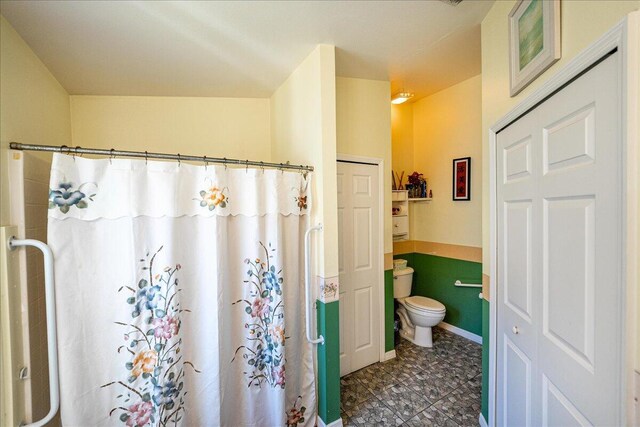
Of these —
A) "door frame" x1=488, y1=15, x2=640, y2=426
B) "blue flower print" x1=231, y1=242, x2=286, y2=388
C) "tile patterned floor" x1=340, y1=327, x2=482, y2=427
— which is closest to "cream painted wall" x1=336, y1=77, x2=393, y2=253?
"tile patterned floor" x1=340, y1=327, x2=482, y2=427

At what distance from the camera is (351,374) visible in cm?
220

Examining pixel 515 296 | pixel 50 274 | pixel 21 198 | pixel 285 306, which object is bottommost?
pixel 285 306

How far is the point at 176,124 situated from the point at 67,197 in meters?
1.35

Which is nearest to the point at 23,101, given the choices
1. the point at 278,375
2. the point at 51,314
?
the point at 51,314

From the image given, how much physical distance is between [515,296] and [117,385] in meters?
1.97

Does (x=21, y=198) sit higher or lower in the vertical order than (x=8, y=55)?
lower

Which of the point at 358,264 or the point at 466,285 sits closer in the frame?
the point at 358,264

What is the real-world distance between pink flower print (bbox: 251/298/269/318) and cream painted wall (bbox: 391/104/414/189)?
234cm

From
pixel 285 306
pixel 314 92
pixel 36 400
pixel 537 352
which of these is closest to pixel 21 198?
pixel 36 400

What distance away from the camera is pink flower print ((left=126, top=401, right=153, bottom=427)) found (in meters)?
1.18

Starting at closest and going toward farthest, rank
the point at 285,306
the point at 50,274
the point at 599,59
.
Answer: the point at 599,59, the point at 50,274, the point at 285,306

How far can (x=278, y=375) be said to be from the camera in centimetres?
152

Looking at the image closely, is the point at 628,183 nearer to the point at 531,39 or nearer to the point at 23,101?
the point at 531,39

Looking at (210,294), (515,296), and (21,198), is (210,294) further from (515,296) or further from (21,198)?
(515,296)
